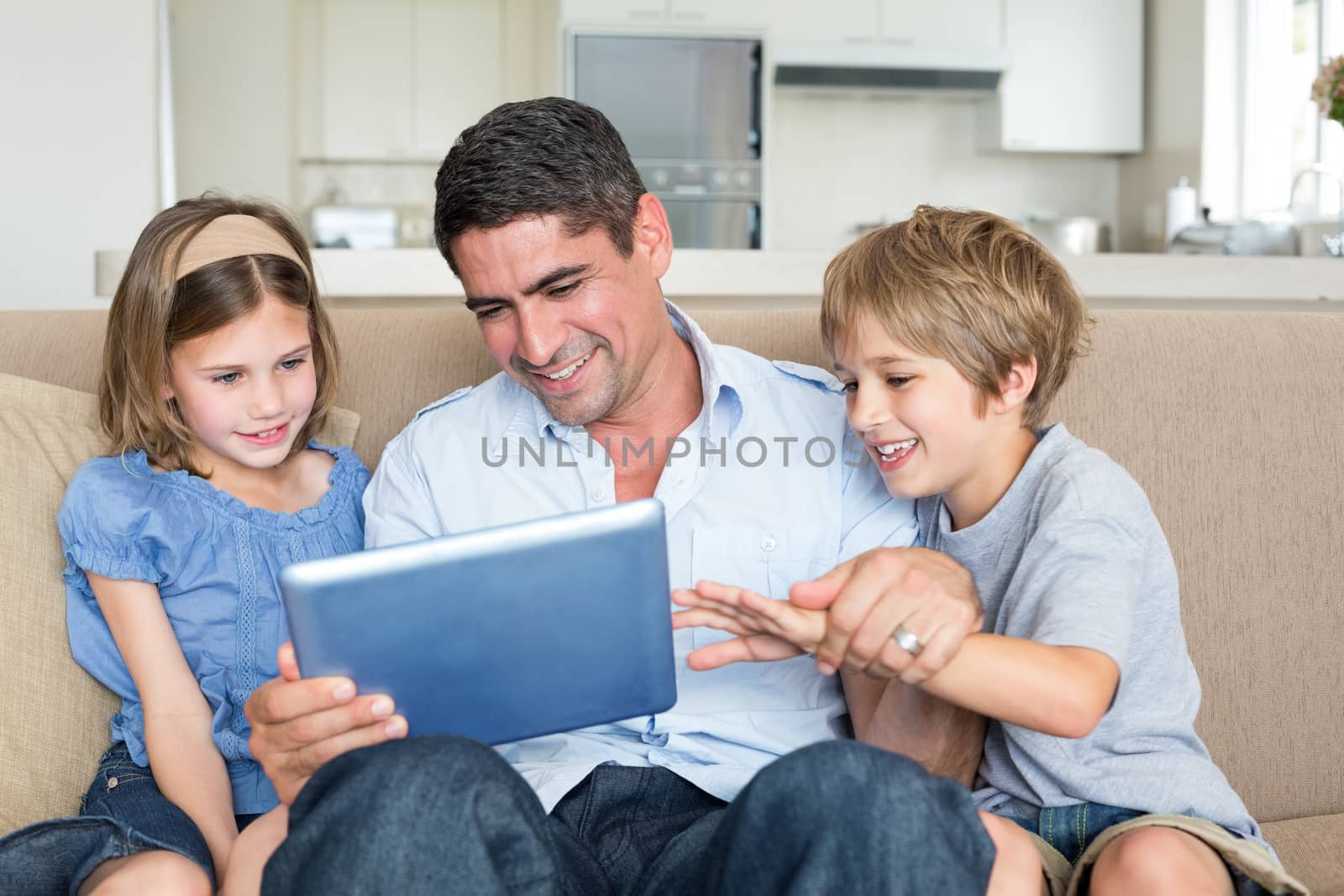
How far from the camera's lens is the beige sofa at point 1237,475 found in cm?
146

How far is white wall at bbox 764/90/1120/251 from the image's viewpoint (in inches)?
225

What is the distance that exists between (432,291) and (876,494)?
1.40m

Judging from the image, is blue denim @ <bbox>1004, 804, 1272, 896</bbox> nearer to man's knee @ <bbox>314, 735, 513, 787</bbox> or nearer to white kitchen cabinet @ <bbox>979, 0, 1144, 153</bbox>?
man's knee @ <bbox>314, 735, 513, 787</bbox>

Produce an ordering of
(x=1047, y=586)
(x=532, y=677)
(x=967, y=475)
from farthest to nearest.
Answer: (x=967, y=475) < (x=1047, y=586) < (x=532, y=677)

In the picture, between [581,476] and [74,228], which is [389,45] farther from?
[581,476]

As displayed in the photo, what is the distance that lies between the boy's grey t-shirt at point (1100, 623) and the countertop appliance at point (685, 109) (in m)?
4.14

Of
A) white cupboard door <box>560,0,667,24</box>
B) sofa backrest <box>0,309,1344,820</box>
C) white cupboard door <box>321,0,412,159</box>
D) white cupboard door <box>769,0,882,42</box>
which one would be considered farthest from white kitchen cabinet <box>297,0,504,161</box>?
sofa backrest <box>0,309,1344,820</box>

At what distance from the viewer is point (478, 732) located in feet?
3.11

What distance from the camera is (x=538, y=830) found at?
0.83 meters

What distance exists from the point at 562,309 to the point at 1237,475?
0.89 metres

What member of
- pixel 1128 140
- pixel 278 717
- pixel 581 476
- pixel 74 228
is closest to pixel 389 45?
pixel 74 228

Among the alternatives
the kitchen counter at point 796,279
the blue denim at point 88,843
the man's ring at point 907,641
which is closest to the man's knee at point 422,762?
the man's ring at point 907,641

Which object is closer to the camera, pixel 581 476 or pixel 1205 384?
pixel 581 476

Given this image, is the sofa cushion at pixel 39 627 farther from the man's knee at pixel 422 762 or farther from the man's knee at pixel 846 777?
the man's knee at pixel 846 777
